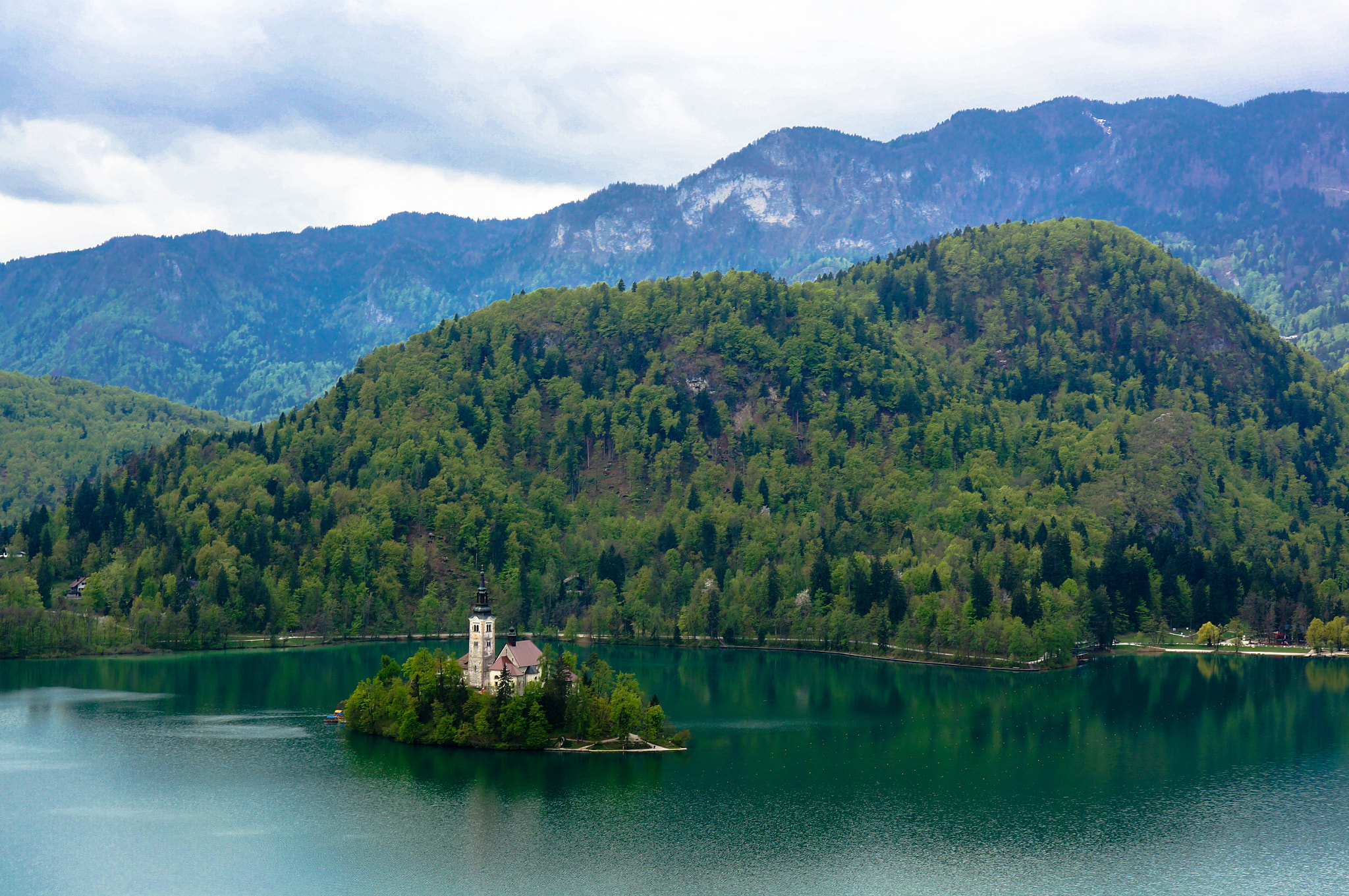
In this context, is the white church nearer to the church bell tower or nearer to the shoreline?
the church bell tower

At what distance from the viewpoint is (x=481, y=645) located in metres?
124

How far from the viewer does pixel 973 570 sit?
193 meters

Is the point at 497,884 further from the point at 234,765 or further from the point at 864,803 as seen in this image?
the point at 234,765

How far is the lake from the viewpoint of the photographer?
83000 millimetres

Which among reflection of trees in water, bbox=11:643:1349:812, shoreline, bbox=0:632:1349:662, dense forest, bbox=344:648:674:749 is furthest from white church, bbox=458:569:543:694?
shoreline, bbox=0:632:1349:662

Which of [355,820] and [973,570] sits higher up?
[973,570]

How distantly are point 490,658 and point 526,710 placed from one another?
9.97 meters

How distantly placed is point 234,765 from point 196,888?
1310 inches

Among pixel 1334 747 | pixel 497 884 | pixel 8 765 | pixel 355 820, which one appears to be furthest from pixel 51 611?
pixel 1334 747

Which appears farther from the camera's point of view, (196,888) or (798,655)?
(798,655)

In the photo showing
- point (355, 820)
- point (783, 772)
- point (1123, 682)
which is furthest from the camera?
point (1123, 682)

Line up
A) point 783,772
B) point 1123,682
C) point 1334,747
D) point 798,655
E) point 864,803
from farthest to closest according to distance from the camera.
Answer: point 798,655 < point 1123,682 < point 1334,747 < point 783,772 < point 864,803

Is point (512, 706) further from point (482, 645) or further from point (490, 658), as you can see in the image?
point (482, 645)

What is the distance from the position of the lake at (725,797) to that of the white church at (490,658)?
8.47 m
